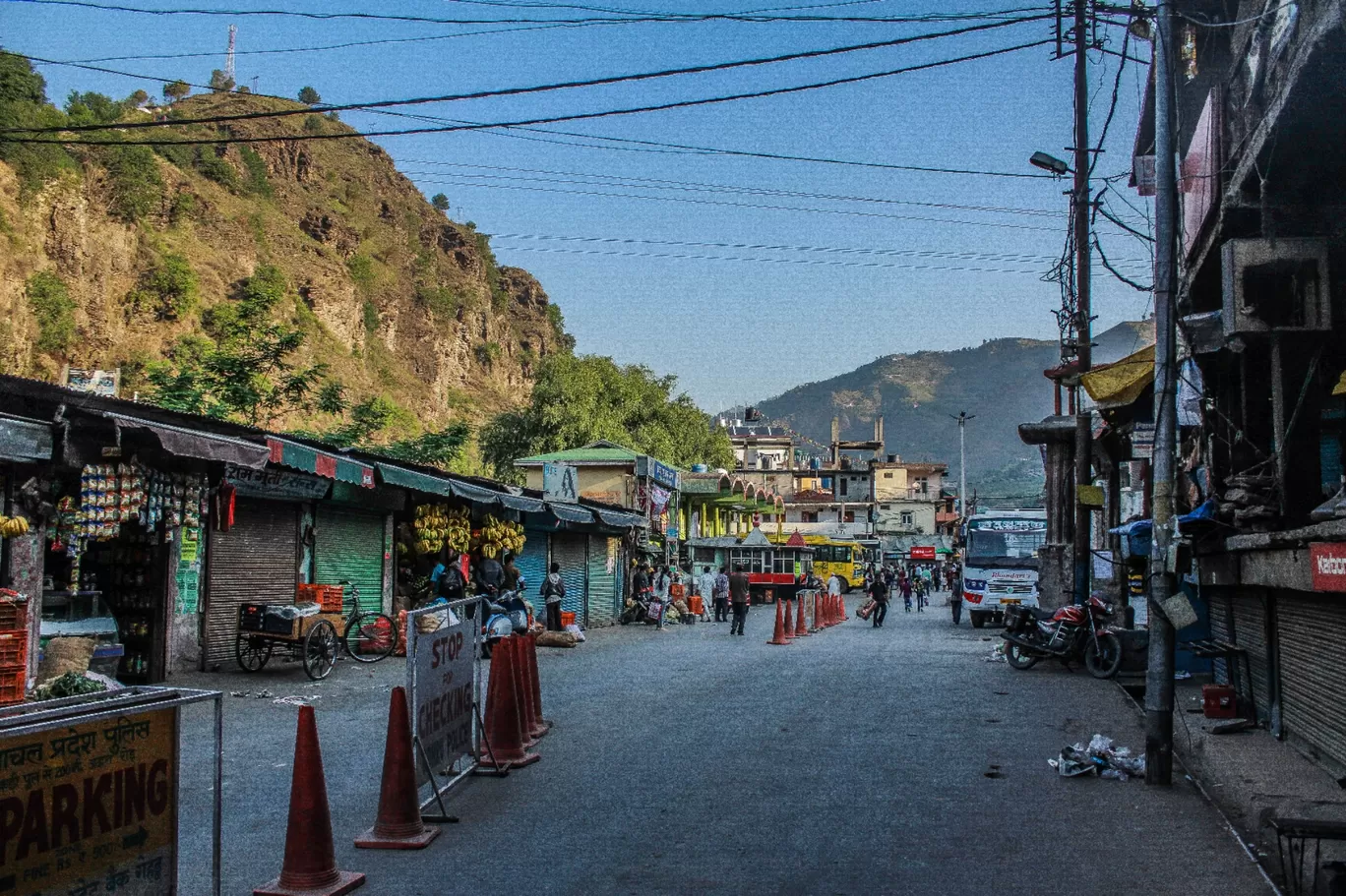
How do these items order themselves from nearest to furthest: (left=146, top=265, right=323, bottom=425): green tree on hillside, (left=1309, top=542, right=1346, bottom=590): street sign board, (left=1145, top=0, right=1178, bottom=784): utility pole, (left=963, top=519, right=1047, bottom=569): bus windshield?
(left=1309, top=542, right=1346, bottom=590): street sign board, (left=1145, top=0, right=1178, bottom=784): utility pole, (left=146, top=265, right=323, bottom=425): green tree on hillside, (left=963, top=519, right=1047, bottom=569): bus windshield

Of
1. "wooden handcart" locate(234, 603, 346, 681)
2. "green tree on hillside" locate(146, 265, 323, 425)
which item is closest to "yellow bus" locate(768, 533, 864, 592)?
"green tree on hillside" locate(146, 265, 323, 425)

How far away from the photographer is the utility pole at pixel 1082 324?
19500 millimetres

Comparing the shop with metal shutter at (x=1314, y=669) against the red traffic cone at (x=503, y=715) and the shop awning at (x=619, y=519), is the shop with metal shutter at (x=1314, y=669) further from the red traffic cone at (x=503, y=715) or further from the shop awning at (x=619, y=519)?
the shop awning at (x=619, y=519)

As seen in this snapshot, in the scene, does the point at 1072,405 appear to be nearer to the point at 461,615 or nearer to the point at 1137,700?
the point at 1137,700

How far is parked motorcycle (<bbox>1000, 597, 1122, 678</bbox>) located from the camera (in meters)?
17.2

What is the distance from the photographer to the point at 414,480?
18078 mm

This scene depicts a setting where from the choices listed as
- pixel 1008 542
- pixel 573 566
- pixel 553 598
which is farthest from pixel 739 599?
pixel 1008 542

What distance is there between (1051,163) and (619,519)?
552 inches

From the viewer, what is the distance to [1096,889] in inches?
234

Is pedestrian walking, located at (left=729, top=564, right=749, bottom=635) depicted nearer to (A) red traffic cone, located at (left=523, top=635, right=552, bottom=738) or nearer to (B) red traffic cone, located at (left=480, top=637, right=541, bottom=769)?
(A) red traffic cone, located at (left=523, top=635, right=552, bottom=738)

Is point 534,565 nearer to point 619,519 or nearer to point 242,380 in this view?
point 619,519

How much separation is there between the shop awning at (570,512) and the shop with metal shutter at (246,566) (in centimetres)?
726

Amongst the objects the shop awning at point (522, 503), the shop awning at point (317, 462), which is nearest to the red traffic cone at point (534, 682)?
the shop awning at point (317, 462)

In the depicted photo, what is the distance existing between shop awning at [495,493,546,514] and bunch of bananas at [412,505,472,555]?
856mm
